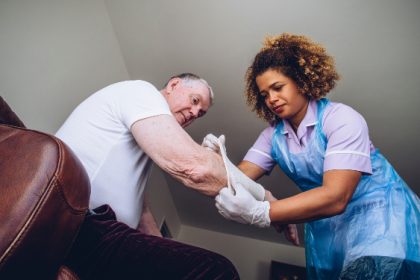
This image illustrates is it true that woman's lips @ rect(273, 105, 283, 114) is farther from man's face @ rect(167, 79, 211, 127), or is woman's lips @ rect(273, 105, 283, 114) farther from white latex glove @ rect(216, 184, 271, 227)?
white latex glove @ rect(216, 184, 271, 227)

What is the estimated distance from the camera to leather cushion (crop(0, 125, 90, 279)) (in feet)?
1.16

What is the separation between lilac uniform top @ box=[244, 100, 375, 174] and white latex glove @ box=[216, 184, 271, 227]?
291mm

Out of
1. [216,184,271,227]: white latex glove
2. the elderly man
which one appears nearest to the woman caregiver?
[216,184,271,227]: white latex glove

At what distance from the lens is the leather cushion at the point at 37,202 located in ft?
1.16

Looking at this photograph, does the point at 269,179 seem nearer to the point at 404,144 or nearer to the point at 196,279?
the point at 404,144

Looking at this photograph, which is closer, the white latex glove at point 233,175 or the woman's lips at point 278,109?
the white latex glove at point 233,175

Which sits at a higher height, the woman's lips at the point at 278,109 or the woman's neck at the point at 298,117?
the woman's lips at the point at 278,109

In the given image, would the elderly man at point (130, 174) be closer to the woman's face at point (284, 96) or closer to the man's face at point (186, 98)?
the man's face at point (186, 98)

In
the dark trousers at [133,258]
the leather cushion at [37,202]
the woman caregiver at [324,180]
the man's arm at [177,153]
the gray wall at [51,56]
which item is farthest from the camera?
the gray wall at [51,56]

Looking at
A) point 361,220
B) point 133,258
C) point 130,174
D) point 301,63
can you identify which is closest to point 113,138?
point 130,174

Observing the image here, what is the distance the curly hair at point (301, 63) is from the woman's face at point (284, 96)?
0.02 m

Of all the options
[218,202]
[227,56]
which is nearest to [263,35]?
[227,56]

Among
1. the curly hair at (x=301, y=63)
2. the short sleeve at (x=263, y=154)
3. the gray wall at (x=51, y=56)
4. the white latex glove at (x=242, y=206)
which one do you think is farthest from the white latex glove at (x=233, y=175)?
the gray wall at (x=51, y=56)

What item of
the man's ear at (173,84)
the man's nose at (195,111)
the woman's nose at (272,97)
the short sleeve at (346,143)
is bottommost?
the short sleeve at (346,143)
